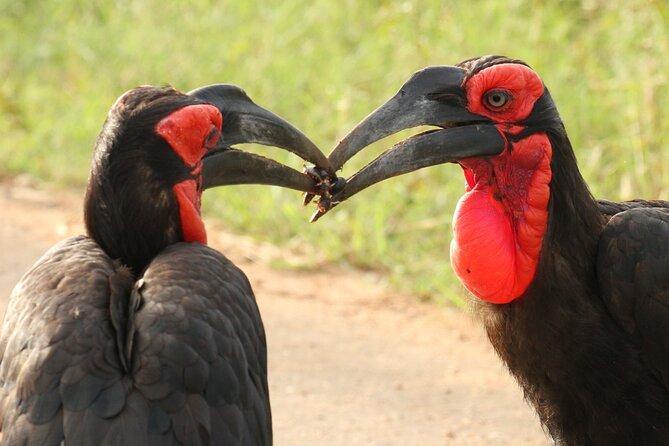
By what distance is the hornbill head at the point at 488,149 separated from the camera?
424cm

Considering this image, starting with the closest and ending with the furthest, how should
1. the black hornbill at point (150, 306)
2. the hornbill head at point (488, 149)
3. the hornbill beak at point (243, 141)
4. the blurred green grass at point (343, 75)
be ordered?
1. the black hornbill at point (150, 306)
2. the hornbill beak at point (243, 141)
3. the hornbill head at point (488, 149)
4. the blurred green grass at point (343, 75)

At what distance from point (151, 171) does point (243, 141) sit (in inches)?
16.1

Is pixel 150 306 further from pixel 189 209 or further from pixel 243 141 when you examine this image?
pixel 243 141

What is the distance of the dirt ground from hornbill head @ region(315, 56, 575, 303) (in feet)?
4.32

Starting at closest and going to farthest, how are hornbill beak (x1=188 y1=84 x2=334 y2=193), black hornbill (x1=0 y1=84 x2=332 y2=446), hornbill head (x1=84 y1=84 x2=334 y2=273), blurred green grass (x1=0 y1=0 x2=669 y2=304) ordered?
black hornbill (x1=0 y1=84 x2=332 y2=446)
hornbill head (x1=84 y1=84 x2=334 y2=273)
hornbill beak (x1=188 y1=84 x2=334 y2=193)
blurred green grass (x1=0 y1=0 x2=669 y2=304)

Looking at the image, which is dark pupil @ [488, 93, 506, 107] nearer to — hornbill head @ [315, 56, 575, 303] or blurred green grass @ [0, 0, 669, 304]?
hornbill head @ [315, 56, 575, 303]

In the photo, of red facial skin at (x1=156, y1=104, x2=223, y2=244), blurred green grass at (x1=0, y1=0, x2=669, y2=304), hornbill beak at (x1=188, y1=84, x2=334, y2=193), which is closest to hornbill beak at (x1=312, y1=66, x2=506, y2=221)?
hornbill beak at (x1=188, y1=84, x2=334, y2=193)

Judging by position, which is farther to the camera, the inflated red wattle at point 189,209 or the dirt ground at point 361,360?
the dirt ground at point 361,360

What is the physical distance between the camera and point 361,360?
6.09 meters

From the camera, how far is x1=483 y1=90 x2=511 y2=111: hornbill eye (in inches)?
168

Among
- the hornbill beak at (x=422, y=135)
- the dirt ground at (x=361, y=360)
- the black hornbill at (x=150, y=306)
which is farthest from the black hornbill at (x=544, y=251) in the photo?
the dirt ground at (x=361, y=360)

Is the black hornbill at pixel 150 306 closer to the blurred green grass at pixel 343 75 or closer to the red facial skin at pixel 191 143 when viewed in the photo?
the red facial skin at pixel 191 143

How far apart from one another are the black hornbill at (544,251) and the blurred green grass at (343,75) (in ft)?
8.06

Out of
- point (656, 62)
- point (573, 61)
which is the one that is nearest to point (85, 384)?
point (656, 62)
